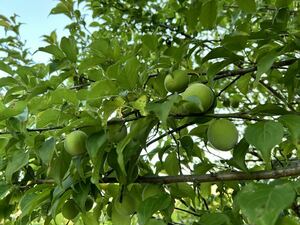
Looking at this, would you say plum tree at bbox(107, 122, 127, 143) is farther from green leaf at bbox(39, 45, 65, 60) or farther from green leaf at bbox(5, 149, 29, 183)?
green leaf at bbox(39, 45, 65, 60)

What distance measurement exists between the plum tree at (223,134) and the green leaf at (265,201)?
306 mm

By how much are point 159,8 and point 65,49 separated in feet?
6.51

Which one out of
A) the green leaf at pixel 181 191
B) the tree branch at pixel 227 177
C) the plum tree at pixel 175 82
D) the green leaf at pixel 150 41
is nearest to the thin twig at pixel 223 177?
the tree branch at pixel 227 177

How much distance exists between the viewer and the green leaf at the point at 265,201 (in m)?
0.63

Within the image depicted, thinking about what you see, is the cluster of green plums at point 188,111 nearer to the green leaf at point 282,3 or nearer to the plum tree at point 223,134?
the plum tree at point 223,134

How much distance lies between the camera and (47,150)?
0.95 metres

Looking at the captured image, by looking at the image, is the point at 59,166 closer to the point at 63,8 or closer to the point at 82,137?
the point at 82,137

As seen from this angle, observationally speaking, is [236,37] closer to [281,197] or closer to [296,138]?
[296,138]

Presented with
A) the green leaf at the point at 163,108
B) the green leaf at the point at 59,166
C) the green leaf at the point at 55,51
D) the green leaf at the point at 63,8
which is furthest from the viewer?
the green leaf at the point at 63,8

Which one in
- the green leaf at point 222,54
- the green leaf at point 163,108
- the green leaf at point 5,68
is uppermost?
the green leaf at point 222,54

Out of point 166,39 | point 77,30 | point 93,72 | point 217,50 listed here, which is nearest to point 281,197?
point 217,50

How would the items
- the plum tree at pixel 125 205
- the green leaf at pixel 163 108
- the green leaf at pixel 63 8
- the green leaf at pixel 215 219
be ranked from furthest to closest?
the green leaf at pixel 63 8 < the plum tree at pixel 125 205 < the green leaf at pixel 215 219 < the green leaf at pixel 163 108

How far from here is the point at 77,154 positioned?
991mm

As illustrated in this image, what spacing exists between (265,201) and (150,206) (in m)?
0.34
